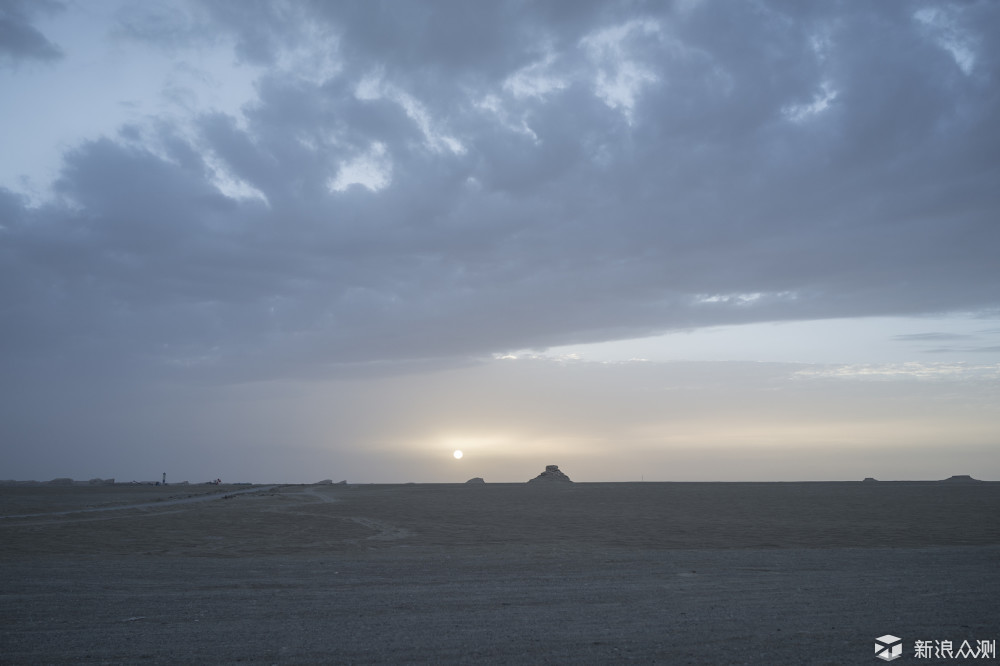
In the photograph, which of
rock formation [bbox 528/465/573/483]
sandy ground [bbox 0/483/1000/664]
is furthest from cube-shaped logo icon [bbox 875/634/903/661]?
rock formation [bbox 528/465/573/483]

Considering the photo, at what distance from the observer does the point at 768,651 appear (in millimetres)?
9398

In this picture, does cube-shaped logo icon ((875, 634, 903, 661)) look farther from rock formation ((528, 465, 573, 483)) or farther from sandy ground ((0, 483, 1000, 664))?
rock formation ((528, 465, 573, 483))

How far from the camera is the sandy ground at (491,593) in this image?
984cm

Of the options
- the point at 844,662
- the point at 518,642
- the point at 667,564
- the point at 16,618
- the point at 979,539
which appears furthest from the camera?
the point at 979,539

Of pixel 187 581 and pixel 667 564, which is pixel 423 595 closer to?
pixel 187 581

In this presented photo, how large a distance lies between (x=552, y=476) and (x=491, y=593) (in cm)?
10362

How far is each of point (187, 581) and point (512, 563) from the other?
28.7ft

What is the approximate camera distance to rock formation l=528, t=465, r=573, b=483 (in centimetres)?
11450

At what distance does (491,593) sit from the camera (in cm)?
1455

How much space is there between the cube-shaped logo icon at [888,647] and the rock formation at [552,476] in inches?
4123

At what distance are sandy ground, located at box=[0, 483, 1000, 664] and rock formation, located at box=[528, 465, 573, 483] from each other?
3317 inches

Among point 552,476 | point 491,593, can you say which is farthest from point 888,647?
point 552,476

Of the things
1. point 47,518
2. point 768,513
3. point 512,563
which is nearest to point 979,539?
point 768,513

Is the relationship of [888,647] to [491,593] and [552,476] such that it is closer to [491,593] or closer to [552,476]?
[491,593]
